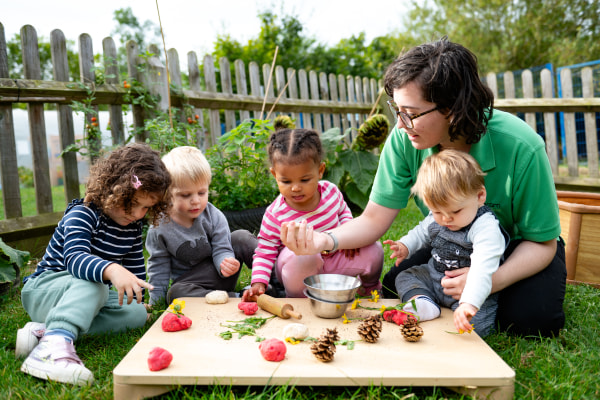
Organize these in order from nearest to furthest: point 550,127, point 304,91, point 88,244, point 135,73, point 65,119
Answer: point 88,244
point 65,119
point 135,73
point 304,91
point 550,127

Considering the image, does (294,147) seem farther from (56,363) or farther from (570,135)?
(570,135)

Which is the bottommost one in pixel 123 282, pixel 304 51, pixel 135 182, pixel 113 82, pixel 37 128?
pixel 123 282

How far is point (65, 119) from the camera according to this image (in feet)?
13.2

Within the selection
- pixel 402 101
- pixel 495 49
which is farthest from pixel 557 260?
pixel 495 49

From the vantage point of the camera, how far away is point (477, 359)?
1585 mm

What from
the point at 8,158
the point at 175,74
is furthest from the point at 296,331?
the point at 175,74

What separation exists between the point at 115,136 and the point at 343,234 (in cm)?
277

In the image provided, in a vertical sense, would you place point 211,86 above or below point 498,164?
above

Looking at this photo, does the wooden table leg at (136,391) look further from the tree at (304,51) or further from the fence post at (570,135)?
the tree at (304,51)

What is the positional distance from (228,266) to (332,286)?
2.11ft

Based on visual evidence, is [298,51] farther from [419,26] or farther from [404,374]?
[404,374]

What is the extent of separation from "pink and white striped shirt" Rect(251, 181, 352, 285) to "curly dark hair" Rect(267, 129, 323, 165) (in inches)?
10.6

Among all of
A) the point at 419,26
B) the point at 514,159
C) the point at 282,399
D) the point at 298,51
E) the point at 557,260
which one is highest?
the point at 419,26

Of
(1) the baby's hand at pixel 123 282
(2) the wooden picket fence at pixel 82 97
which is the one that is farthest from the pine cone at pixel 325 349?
(2) the wooden picket fence at pixel 82 97
